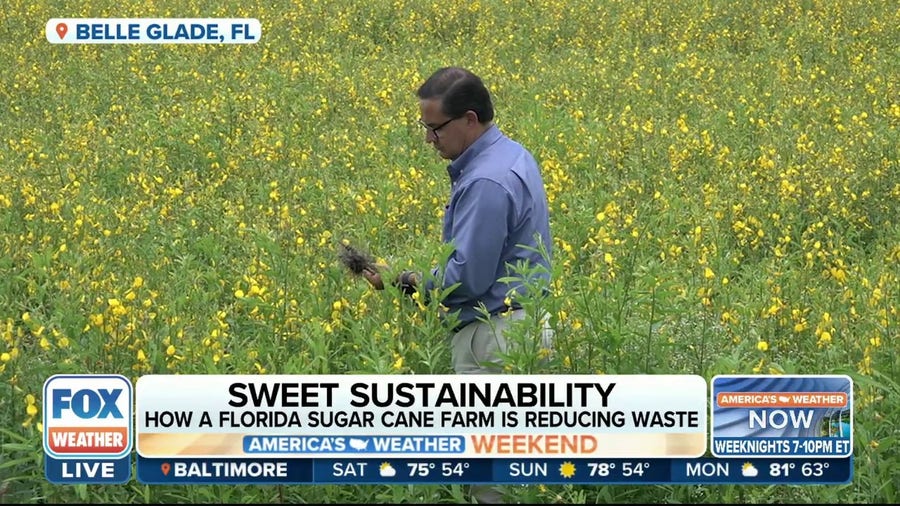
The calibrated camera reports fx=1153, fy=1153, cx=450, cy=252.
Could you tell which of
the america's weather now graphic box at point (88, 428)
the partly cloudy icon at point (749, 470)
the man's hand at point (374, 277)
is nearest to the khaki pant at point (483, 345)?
the man's hand at point (374, 277)

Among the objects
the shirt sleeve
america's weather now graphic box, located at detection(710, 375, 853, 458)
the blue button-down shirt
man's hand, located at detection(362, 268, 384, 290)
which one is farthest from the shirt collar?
america's weather now graphic box, located at detection(710, 375, 853, 458)

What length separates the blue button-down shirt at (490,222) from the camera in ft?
13.8

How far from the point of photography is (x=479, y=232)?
13.8ft

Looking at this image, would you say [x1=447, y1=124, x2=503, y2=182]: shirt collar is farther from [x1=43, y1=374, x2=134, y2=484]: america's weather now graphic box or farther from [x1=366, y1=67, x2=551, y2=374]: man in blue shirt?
[x1=43, y1=374, x2=134, y2=484]: america's weather now graphic box

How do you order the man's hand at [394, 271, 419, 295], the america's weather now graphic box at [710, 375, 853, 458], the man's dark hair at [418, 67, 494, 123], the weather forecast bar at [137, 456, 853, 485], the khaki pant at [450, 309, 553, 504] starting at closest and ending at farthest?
the weather forecast bar at [137, 456, 853, 485] < the america's weather now graphic box at [710, 375, 853, 458] < the man's dark hair at [418, 67, 494, 123] < the khaki pant at [450, 309, 553, 504] < the man's hand at [394, 271, 419, 295]

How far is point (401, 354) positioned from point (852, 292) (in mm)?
2390

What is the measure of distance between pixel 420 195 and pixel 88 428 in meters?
4.22

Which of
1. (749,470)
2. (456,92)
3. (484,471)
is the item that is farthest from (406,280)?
(749,470)

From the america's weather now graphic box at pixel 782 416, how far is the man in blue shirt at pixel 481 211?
2.78 ft

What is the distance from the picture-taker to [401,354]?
4953mm

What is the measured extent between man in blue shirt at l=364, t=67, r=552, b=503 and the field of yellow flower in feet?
0.53

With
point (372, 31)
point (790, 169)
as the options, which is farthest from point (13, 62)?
point (790, 169)

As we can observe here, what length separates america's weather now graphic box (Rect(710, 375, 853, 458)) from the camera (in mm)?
4160

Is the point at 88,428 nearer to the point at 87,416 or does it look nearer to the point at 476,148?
the point at 87,416
